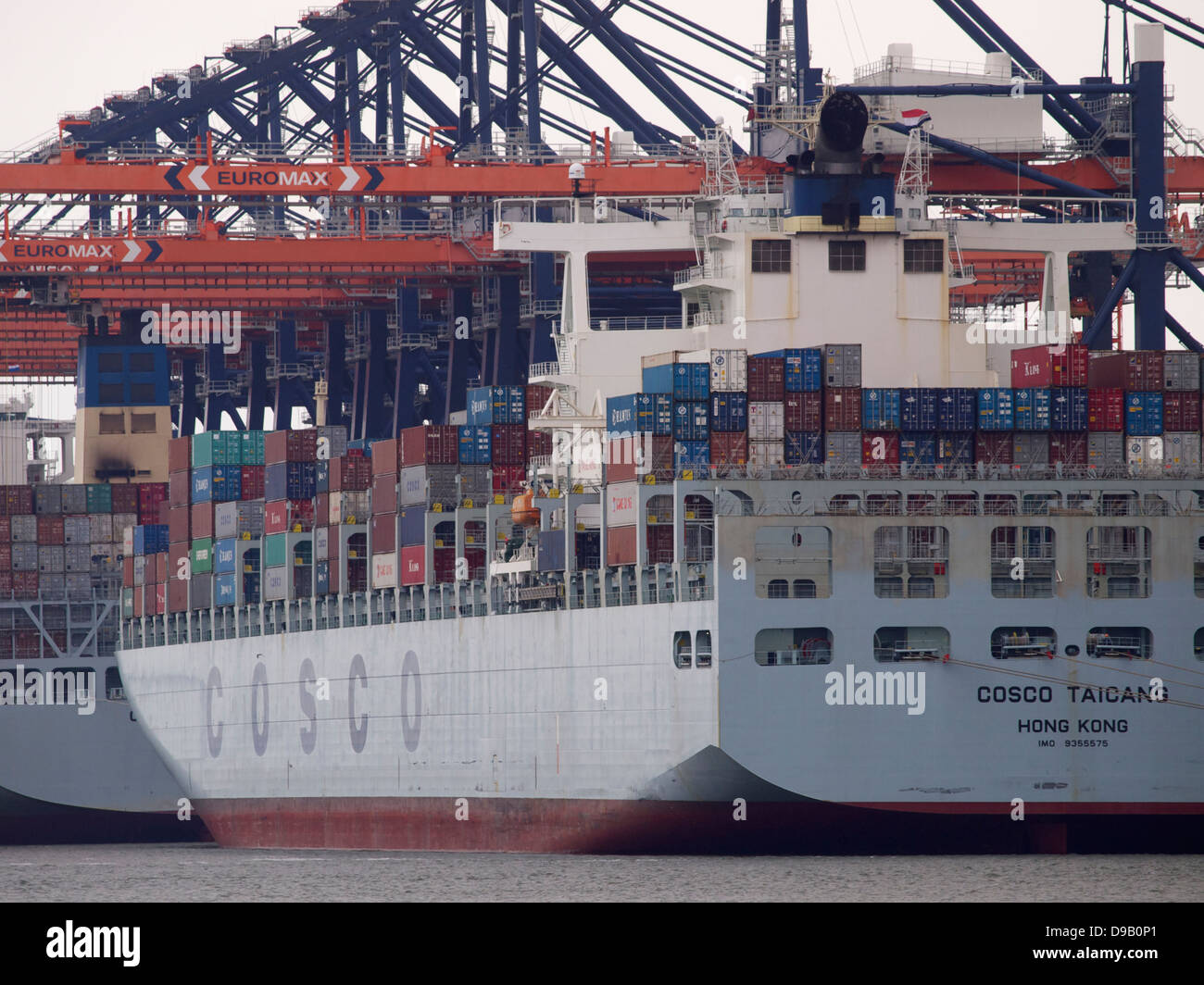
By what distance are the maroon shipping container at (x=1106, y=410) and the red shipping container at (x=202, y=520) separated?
2314 centimetres

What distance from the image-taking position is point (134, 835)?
65.9 meters

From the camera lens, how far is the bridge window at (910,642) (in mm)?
41156

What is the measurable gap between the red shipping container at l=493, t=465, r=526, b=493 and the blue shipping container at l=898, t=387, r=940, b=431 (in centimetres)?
1023

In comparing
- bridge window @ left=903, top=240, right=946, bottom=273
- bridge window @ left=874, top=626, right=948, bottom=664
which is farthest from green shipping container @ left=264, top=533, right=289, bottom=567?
bridge window @ left=874, top=626, right=948, bottom=664

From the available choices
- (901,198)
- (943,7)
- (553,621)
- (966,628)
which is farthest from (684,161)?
(966,628)

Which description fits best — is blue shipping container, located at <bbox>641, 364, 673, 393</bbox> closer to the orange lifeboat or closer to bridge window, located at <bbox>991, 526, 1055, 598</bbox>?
the orange lifeboat

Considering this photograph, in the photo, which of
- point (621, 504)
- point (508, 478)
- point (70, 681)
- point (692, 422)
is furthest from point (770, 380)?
point (70, 681)

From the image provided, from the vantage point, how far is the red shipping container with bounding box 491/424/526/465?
167 ft

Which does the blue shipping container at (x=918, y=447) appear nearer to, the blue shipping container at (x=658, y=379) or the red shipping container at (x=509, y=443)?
the blue shipping container at (x=658, y=379)

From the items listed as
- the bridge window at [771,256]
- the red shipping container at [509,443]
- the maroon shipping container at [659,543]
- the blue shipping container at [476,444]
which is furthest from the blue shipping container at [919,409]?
the blue shipping container at [476,444]

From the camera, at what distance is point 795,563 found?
1634 inches

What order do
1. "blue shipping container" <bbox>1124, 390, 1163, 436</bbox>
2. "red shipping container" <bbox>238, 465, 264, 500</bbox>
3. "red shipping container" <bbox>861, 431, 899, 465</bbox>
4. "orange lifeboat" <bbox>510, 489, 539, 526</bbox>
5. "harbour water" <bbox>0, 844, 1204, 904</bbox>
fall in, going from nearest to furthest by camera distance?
"harbour water" <bbox>0, 844, 1204, 904</bbox>, "red shipping container" <bbox>861, 431, 899, 465</bbox>, "blue shipping container" <bbox>1124, 390, 1163, 436</bbox>, "orange lifeboat" <bbox>510, 489, 539, 526</bbox>, "red shipping container" <bbox>238, 465, 264, 500</bbox>

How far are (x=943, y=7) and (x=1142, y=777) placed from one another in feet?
81.1

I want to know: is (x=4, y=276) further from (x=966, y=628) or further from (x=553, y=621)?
(x=966, y=628)
